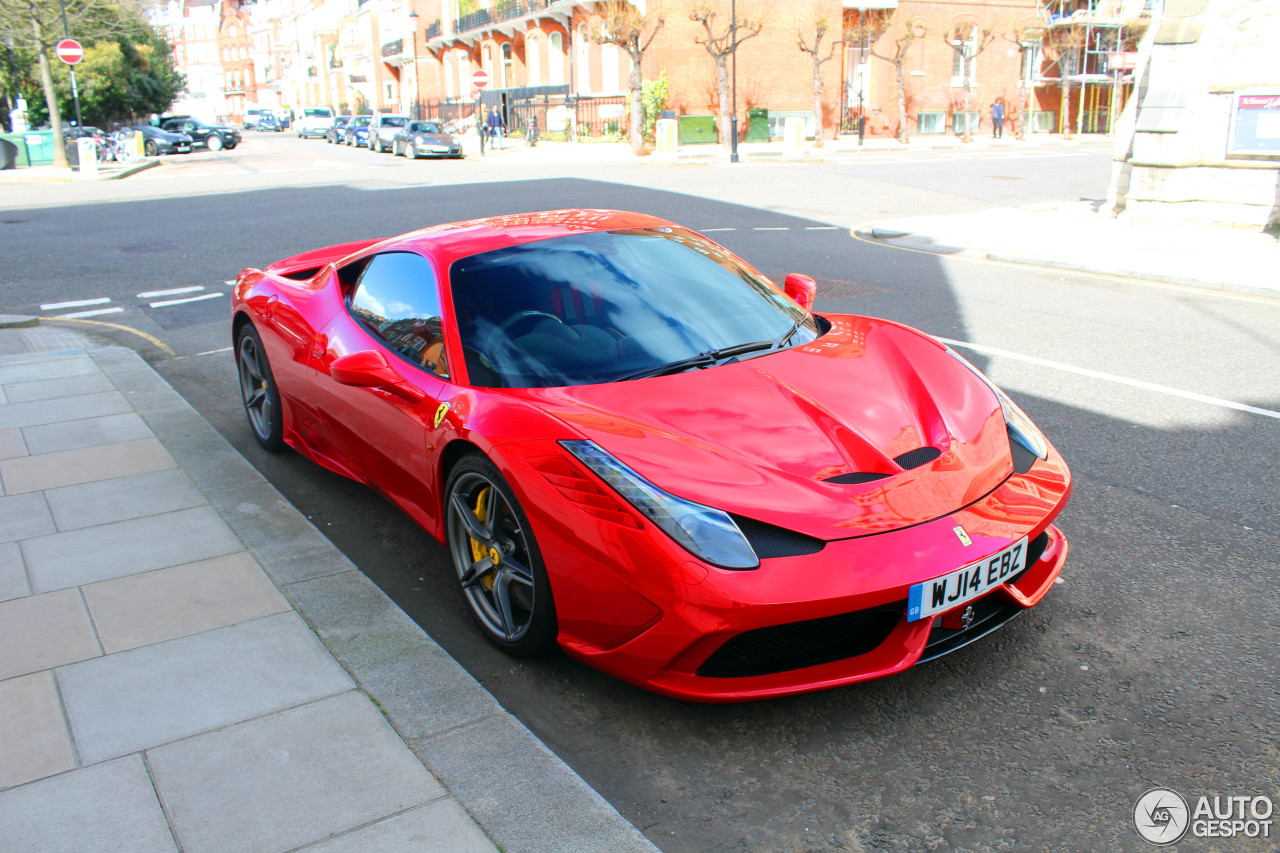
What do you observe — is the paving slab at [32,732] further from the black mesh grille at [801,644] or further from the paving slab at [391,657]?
the black mesh grille at [801,644]

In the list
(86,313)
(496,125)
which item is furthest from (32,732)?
(496,125)

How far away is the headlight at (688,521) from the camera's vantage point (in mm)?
2576

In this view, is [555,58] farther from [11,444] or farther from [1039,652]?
[1039,652]

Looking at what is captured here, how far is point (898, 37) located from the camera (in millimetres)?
45031

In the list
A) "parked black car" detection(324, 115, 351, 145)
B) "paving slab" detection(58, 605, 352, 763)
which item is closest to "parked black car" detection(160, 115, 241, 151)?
"parked black car" detection(324, 115, 351, 145)

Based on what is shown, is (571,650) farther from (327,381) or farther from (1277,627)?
(1277,627)

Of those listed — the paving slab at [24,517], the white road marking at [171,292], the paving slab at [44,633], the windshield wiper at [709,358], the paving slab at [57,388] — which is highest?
the windshield wiper at [709,358]

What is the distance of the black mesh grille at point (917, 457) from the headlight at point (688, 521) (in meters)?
0.62

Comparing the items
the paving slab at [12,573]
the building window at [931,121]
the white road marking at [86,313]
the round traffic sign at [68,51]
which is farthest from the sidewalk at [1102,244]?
the building window at [931,121]

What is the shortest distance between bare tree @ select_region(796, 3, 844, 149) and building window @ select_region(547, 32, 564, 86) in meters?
11.5

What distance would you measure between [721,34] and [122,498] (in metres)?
38.8

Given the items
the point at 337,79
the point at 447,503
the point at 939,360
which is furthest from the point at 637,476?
the point at 337,79

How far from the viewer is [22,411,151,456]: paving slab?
548 centimetres

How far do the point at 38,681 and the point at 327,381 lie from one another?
5.62 ft
